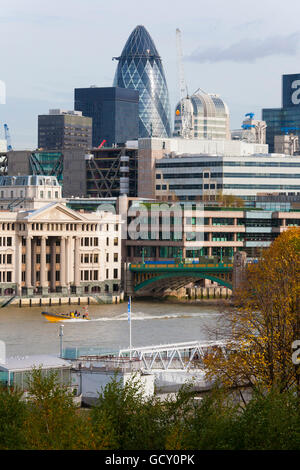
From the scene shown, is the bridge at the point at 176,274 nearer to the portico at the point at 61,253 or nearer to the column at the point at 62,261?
the portico at the point at 61,253

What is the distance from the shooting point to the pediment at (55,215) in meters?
131

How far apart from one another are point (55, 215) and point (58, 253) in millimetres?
4182

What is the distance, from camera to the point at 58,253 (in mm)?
134125

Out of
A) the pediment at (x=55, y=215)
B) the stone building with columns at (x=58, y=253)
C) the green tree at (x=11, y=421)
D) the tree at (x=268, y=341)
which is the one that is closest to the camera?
the green tree at (x=11, y=421)

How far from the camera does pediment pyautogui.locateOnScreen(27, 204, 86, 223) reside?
131 m

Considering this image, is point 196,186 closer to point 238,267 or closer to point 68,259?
point 68,259

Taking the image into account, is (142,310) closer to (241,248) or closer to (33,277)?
(33,277)

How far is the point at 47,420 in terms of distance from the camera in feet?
138

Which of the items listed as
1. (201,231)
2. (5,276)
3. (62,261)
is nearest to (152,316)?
(5,276)

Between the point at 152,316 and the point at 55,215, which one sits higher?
the point at 55,215

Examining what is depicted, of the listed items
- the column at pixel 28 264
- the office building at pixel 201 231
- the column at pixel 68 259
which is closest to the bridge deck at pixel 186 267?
the column at pixel 68 259

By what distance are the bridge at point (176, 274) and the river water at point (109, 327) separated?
6735mm

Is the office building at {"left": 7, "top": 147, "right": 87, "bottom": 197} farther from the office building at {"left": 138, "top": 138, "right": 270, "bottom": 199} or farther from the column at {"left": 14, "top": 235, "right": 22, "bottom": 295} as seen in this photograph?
the column at {"left": 14, "top": 235, "right": 22, "bottom": 295}
